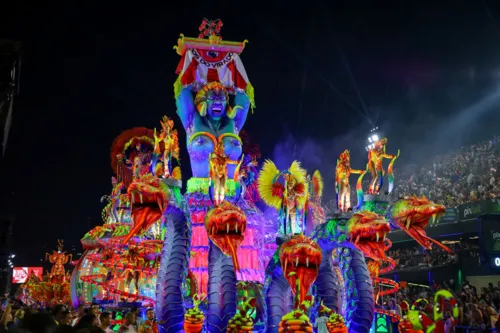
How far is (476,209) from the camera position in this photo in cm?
1595

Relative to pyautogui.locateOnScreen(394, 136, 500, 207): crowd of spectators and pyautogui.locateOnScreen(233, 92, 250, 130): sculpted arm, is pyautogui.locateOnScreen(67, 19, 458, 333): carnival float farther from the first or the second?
pyautogui.locateOnScreen(394, 136, 500, 207): crowd of spectators

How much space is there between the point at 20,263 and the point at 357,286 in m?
26.4

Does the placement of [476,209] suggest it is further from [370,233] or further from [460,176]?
[370,233]

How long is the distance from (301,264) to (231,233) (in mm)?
1163

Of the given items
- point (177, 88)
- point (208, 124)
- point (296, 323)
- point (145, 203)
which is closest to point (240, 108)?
point (208, 124)

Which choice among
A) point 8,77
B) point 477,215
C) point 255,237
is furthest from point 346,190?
point 477,215

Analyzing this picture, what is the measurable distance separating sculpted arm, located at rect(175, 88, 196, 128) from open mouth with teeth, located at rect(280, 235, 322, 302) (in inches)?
194

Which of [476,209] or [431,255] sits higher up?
[476,209]

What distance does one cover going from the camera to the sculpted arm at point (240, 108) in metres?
11.4

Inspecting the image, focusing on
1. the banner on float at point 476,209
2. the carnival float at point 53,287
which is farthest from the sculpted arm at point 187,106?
the banner on float at point 476,209

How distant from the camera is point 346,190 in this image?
910 cm

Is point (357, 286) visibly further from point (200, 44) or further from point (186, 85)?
point (200, 44)

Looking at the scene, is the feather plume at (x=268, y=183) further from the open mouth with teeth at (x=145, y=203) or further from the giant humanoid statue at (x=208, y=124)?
the open mouth with teeth at (x=145, y=203)

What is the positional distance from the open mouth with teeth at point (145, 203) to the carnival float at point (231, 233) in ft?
0.05
